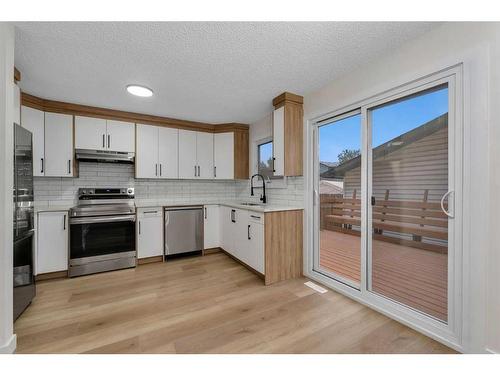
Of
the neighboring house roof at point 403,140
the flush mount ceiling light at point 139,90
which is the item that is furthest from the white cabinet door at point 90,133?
the neighboring house roof at point 403,140

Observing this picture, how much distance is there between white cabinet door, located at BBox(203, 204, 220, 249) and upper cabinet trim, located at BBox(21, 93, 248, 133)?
1.48 m

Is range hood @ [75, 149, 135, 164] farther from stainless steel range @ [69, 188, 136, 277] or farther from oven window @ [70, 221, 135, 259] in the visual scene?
oven window @ [70, 221, 135, 259]

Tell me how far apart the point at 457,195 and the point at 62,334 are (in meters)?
3.17

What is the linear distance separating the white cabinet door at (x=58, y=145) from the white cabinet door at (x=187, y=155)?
1.52 metres

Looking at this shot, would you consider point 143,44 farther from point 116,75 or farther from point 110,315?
point 110,315

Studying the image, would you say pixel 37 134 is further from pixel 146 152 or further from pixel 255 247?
pixel 255 247

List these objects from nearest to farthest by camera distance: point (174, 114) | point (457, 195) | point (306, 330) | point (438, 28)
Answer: point (457, 195) < point (438, 28) < point (306, 330) < point (174, 114)

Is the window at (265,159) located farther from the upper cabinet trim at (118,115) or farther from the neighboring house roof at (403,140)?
the neighboring house roof at (403,140)

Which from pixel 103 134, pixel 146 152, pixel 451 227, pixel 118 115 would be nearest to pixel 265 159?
pixel 146 152

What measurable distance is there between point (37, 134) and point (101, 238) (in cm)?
160

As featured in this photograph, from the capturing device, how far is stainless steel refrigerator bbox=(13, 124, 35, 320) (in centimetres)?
176

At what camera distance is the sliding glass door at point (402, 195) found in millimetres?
1632

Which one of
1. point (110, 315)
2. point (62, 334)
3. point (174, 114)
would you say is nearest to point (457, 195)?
point (110, 315)

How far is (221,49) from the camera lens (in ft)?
5.99
